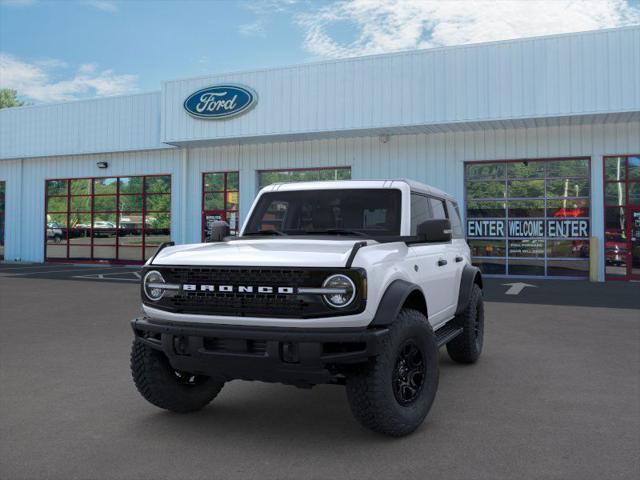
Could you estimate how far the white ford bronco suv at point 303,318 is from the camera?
362cm

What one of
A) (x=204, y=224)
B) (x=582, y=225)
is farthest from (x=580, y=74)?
(x=204, y=224)

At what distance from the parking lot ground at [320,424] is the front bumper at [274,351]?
536 millimetres

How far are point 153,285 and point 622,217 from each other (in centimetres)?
1590

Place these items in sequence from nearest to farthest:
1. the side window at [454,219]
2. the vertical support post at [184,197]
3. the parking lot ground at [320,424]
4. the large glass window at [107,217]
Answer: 1. the parking lot ground at [320,424]
2. the side window at [454,219]
3. the vertical support post at [184,197]
4. the large glass window at [107,217]

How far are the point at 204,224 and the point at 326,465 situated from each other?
18.7 meters

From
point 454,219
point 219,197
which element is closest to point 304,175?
point 219,197

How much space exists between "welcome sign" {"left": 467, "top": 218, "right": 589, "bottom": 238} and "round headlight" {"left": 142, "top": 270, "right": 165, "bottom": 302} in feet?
49.9

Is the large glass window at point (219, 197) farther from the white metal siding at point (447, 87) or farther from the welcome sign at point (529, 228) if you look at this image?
the welcome sign at point (529, 228)

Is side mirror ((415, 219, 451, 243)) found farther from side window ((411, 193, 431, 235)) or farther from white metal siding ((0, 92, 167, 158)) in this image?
white metal siding ((0, 92, 167, 158))

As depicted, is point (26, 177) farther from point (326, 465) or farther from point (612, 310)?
point (326, 465)

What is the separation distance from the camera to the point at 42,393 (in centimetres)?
518

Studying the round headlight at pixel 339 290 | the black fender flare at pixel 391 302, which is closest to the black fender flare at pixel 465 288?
the black fender flare at pixel 391 302

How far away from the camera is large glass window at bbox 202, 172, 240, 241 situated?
21266mm

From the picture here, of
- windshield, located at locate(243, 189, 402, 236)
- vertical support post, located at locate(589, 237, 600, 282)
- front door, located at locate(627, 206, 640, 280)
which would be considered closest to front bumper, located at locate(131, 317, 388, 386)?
windshield, located at locate(243, 189, 402, 236)
